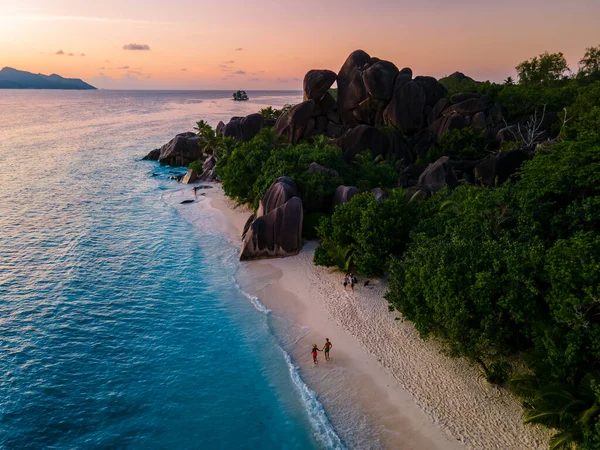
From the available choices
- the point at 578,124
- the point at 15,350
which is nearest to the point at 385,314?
the point at 15,350

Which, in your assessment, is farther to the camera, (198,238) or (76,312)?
(198,238)

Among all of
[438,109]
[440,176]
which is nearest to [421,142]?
[438,109]

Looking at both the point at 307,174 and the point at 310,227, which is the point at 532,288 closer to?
the point at 310,227

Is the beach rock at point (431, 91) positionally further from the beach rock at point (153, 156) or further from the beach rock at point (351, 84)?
the beach rock at point (153, 156)

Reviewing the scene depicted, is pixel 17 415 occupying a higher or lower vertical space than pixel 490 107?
lower

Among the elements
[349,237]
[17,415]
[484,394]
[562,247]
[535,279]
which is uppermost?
[562,247]

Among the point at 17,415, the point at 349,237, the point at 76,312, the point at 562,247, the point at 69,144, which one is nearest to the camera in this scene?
the point at 562,247

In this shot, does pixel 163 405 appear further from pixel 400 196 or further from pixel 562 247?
pixel 400 196
